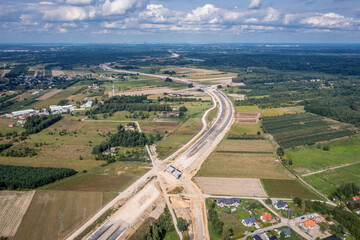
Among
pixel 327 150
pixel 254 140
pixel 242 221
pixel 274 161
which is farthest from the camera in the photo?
pixel 254 140

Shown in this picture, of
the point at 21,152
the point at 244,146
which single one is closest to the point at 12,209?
the point at 21,152

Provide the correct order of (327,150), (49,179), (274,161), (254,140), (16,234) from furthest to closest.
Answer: (254,140) < (327,150) < (274,161) < (49,179) < (16,234)

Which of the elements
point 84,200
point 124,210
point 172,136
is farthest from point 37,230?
point 172,136

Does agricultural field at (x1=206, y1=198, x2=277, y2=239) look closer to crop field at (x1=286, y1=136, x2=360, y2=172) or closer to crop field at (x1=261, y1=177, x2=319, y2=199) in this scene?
crop field at (x1=261, y1=177, x2=319, y2=199)

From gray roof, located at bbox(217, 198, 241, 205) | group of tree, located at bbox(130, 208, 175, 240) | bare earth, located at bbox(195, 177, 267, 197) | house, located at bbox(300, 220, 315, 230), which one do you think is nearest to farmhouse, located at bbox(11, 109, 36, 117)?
bare earth, located at bbox(195, 177, 267, 197)

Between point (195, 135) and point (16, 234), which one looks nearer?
point (16, 234)

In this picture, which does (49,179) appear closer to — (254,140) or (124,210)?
(124,210)
